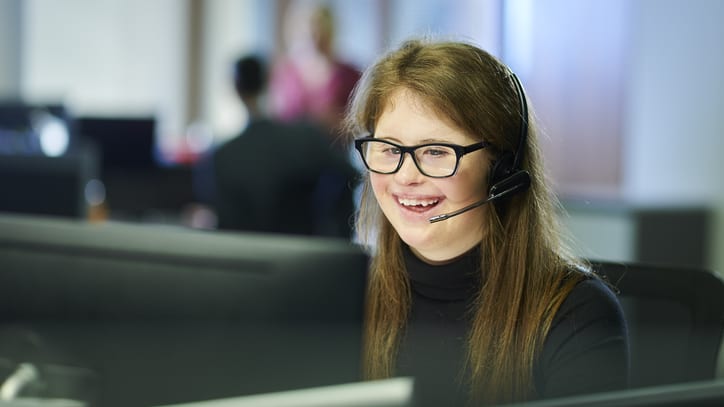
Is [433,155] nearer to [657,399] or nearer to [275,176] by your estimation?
[657,399]

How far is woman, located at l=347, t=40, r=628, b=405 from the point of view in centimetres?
64

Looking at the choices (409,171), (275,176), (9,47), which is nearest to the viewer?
(409,171)

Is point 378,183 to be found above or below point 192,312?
above

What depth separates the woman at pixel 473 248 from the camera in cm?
64

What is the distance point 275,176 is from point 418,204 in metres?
2.23

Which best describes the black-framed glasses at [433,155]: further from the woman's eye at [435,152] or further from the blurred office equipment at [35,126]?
the blurred office equipment at [35,126]

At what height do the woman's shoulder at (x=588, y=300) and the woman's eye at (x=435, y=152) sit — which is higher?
the woman's eye at (x=435, y=152)

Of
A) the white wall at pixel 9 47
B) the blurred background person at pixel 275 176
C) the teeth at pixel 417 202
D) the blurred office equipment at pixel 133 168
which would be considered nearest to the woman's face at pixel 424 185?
the teeth at pixel 417 202

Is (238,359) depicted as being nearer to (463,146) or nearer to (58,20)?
(463,146)

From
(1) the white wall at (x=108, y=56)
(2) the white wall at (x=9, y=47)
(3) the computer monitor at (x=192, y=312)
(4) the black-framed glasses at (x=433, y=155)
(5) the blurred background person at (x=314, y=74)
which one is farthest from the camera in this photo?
(1) the white wall at (x=108, y=56)

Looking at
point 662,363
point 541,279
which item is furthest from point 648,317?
point 541,279

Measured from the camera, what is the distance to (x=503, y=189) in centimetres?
65

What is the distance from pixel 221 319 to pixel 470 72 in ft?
0.95

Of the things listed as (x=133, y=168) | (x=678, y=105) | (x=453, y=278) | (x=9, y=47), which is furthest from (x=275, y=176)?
(x=9, y=47)
